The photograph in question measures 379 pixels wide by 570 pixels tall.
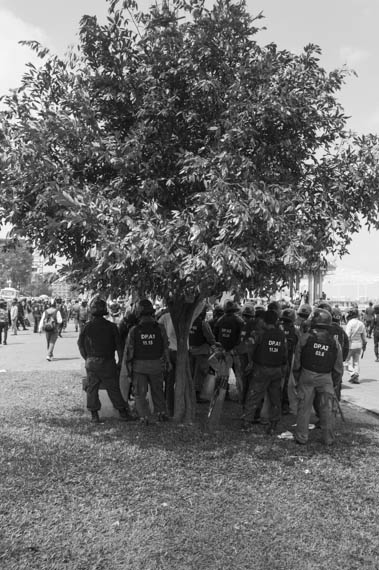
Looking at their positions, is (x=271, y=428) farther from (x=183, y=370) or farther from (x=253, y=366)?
(x=183, y=370)

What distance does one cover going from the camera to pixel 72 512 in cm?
445

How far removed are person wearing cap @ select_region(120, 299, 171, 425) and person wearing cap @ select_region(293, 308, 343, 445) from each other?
73.4 inches

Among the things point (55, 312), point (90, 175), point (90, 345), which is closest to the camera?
point (90, 175)

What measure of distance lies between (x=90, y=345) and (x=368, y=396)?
18.8 feet

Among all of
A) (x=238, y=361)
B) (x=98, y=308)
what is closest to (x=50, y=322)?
(x=238, y=361)

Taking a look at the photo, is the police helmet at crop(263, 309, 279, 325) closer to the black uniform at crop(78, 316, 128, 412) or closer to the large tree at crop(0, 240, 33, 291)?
the black uniform at crop(78, 316, 128, 412)

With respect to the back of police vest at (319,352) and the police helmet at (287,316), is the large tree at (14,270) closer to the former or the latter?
the police helmet at (287,316)

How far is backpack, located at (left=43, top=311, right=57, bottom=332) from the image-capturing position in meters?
14.6

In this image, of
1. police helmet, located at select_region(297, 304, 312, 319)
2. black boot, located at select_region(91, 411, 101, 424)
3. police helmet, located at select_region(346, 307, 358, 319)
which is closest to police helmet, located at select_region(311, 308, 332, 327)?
police helmet, located at select_region(297, 304, 312, 319)

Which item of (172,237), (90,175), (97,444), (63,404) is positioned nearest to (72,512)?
(97,444)

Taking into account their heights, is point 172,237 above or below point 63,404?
above

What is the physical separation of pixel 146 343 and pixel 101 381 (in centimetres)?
86

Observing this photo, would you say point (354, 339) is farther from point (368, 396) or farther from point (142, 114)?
point (142, 114)

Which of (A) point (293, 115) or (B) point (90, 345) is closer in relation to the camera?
(A) point (293, 115)
